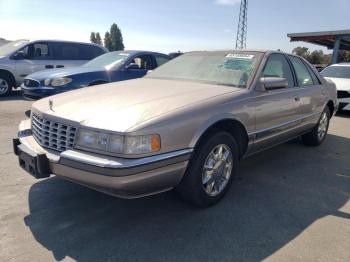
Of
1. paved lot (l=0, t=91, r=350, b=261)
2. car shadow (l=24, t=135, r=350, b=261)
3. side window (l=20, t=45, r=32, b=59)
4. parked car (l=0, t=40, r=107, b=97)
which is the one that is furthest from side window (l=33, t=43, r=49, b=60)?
car shadow (l=24, t=135, r=350, b=261)

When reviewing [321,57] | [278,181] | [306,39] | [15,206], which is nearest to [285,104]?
[278,181]

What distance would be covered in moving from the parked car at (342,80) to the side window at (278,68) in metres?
5.06

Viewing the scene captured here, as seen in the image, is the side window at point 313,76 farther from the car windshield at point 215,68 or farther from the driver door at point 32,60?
the driver door at point 32,60

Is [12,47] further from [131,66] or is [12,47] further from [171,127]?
[171,127]

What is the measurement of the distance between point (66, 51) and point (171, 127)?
8.77 metres

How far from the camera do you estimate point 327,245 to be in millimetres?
2705

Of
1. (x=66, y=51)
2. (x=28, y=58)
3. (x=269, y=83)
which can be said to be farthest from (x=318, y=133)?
(x=28, y=58)

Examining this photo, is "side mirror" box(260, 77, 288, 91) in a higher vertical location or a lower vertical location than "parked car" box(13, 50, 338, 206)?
higher

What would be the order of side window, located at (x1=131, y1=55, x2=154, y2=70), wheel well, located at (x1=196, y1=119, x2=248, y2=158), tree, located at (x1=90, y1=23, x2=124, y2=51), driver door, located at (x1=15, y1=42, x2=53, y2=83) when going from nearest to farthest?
wheel well, located at (x1=196, y1=119, x2=248, y2=158)
side window, located at (x1=131, y1=55, x2=154, y2=70)
driver door, located at (x1=15, y1=42, x2=53, y2=83)
tree, located at (x1=90, y1=23, x2=124, y2=51)

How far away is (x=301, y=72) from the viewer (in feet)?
15.9

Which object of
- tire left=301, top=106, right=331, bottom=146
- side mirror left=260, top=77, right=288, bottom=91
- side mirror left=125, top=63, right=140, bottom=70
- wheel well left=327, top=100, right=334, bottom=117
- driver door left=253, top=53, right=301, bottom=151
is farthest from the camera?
side mirror left=125, top=63, right=140, bottom=70

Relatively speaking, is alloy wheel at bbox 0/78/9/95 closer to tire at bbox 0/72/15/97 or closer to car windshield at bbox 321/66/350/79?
tire at bbox 0/72/15/97

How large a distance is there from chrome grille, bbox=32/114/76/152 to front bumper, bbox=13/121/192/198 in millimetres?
74

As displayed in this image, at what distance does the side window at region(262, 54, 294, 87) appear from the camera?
13.2ft
